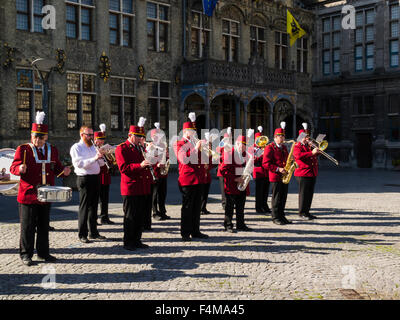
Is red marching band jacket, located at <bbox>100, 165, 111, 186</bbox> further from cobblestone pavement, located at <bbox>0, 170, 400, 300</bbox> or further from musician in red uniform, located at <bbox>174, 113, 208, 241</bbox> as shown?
musician in red uniform, located at <bbox>174, 113, 208, 241</bbox>

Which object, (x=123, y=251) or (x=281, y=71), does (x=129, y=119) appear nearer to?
(x=281, y=71)

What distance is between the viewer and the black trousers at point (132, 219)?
849cm

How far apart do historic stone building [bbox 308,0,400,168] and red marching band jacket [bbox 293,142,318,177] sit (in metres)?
19.9

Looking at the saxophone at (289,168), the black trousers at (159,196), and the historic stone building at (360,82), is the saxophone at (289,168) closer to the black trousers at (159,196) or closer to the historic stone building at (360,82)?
the black trousers at (159,196)

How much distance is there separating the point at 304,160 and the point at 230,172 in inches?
92.9

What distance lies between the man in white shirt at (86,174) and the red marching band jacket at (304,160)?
4.79 meters

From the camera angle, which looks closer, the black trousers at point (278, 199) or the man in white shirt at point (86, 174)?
the man in white shirt at point (86, 174)

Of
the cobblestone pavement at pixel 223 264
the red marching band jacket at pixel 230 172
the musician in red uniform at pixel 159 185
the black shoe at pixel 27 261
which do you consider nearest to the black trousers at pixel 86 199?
the cobblestone pavement at pixel 223 264

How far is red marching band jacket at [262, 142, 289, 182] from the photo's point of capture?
36.4 feet

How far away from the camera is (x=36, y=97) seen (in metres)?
21.2

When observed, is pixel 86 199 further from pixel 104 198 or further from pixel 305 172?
pixel 305 172

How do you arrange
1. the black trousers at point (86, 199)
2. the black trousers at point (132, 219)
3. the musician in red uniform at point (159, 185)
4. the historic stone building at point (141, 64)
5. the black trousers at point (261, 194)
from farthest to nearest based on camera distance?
the historic stone building at point (141, 64), the black trousers at point (261, 194), the musician in red uniform at point (159, 185), the black trousers at point (86, 199), the black trousers at point (132, 219)

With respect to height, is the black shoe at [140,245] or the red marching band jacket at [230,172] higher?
the red marching band jacket at [230,172]
